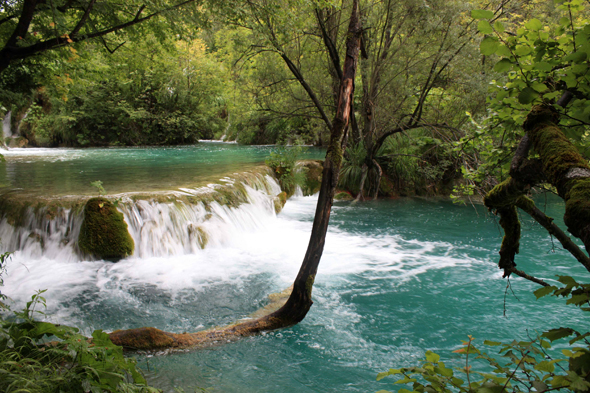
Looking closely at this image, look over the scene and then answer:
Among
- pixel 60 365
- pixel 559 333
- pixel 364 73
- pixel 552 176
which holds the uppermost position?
Result: pixel 364 73

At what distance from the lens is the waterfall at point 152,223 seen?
672 centimetres

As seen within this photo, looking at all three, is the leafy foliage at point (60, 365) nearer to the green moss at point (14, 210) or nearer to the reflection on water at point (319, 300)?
the reflection on water at point (319, 300)

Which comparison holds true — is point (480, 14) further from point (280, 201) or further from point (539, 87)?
point (280, 201)

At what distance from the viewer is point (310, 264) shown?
4238 mm

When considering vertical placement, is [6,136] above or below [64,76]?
below

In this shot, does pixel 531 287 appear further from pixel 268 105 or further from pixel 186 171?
pixel 186 171

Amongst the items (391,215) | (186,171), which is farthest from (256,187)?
(391,215)

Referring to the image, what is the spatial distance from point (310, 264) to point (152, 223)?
176 inches

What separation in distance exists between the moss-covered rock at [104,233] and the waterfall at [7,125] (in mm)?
22328

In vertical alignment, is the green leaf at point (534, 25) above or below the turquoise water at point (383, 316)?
above

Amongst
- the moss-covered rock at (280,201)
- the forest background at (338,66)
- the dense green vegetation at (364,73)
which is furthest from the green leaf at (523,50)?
the moss-covered rock at (280,201)

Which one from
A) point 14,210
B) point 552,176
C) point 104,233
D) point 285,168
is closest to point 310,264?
point 552,176

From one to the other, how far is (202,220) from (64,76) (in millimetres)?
5245

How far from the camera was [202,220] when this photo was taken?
27.4 feet
